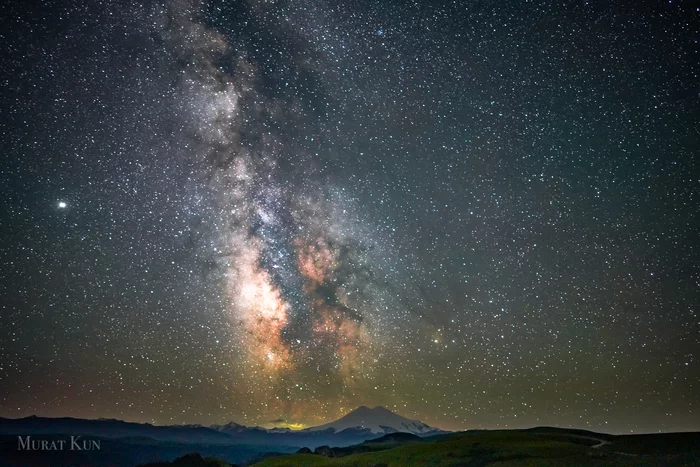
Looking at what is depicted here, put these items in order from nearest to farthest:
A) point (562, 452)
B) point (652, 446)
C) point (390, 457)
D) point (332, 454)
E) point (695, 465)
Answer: point (695, 465) < point (562, 452) < point (652, 446) < point (390, 457) < point (332, 454)

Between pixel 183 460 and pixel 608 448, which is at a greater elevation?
pixel 608 448

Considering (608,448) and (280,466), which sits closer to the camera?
(608,448)

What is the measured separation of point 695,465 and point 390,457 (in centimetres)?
3795

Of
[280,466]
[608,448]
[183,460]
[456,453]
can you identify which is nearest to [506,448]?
[456,453]

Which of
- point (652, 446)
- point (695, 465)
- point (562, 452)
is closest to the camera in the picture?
point (695, 465)

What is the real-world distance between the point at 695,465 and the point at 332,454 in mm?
59224

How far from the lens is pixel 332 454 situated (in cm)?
7869

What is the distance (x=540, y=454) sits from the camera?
49.6 meters

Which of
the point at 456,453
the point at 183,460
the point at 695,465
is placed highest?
the point at 695,465

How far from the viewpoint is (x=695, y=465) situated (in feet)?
118

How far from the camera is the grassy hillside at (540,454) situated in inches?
1698

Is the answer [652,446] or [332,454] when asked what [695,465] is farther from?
[332,454]

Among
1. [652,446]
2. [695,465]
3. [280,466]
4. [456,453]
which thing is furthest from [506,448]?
[280,466]

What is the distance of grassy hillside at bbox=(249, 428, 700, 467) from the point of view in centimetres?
4312
